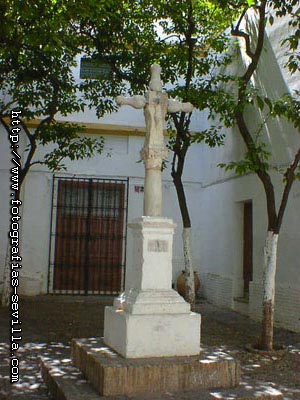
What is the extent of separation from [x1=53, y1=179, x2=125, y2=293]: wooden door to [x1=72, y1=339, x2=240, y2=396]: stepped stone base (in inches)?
287

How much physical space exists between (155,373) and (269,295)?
2765 millimetres

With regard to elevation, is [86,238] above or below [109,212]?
below

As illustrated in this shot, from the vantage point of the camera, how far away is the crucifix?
4.84 m

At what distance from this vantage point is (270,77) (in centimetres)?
902

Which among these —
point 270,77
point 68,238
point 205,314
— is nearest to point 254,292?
point 205,314

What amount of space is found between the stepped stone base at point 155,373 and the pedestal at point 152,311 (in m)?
0.11

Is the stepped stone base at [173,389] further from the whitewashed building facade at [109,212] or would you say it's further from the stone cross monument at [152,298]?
the whitewashed building facade at [109,212]

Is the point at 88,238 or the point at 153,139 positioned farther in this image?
the point at 88,238

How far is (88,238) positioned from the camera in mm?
11797

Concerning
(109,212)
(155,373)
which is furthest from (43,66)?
(155,373)

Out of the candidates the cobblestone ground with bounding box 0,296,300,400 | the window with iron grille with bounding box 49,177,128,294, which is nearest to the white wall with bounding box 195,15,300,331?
the cobblestone ground with bounding box 0,296,300,400

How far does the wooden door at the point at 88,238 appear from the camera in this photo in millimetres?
11711

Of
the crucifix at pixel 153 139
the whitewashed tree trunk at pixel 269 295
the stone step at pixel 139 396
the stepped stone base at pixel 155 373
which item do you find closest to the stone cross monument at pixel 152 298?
the crucifix at pixel 153 139

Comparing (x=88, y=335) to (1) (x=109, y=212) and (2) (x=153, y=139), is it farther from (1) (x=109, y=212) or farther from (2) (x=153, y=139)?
(1) (x=109, y=212)
